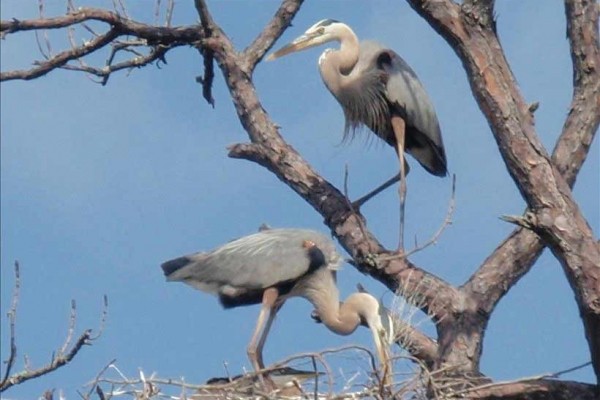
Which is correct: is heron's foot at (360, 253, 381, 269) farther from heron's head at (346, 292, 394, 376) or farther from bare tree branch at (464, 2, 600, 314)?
bare tree branch at (464, 2, 600, 314)

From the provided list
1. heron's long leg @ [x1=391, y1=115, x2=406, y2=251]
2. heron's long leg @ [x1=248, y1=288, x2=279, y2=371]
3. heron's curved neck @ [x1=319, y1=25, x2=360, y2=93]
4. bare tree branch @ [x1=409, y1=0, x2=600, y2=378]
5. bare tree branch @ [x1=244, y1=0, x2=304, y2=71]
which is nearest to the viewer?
bare tree branch @ [x1=409, y1=0, x2=600, y2=378]

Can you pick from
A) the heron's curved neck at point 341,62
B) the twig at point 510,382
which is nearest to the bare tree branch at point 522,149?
the twig at point 510,382

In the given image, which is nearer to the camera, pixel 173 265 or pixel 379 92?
pixel 173 265

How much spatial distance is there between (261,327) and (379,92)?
1700 mm

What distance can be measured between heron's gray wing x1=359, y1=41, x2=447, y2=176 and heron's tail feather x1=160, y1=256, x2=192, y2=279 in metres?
1.74

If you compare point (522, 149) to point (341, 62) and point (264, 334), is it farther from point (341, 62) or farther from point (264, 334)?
point (341, 62)

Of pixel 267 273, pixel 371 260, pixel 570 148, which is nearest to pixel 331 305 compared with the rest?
pixel 267 273

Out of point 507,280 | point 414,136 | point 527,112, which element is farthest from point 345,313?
point 527,112

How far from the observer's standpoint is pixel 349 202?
8.30m

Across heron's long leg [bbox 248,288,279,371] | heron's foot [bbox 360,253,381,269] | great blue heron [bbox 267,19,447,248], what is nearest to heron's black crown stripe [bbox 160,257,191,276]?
heron's long leg [bbox 248,288,279,371]

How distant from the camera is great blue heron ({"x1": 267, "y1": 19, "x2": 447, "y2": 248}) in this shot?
9.94m

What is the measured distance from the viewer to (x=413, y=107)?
9922mm

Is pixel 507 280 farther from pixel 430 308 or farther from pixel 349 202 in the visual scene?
pixel 349 202

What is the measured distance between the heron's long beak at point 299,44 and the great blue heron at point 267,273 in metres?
1.20
